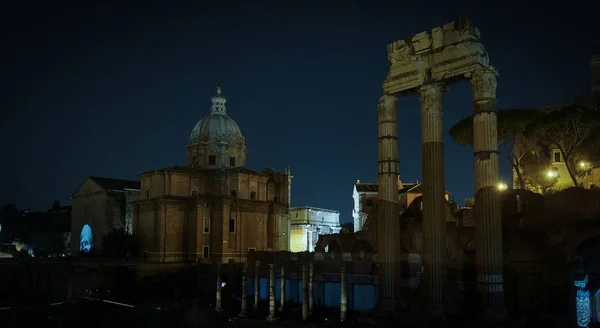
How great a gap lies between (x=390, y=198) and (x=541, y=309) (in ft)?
24.5

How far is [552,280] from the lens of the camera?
2431 centimetres

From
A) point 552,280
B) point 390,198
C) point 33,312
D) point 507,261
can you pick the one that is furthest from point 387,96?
point 33,312

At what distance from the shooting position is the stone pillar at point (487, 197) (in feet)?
65.9

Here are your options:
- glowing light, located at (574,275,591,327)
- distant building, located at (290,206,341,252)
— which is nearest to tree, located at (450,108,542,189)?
glowing light, located at (574,275,591,327)

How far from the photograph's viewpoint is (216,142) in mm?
63156

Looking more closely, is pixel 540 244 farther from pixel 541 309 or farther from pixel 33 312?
pixel 33 312

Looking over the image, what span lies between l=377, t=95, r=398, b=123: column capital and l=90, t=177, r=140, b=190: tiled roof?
4627cm

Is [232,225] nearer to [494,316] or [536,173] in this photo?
[536,173]

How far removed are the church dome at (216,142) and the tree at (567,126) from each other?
32.4 m

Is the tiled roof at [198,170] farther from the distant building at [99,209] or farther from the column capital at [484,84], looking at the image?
the column capital at [484,84]

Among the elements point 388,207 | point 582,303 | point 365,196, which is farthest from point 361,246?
point 365,196

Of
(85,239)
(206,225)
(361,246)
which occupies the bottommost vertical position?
(361,246)

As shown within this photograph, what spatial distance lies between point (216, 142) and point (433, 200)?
143 ft

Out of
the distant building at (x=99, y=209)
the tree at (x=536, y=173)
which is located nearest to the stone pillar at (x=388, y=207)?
the tree at (x=536, y=173)
